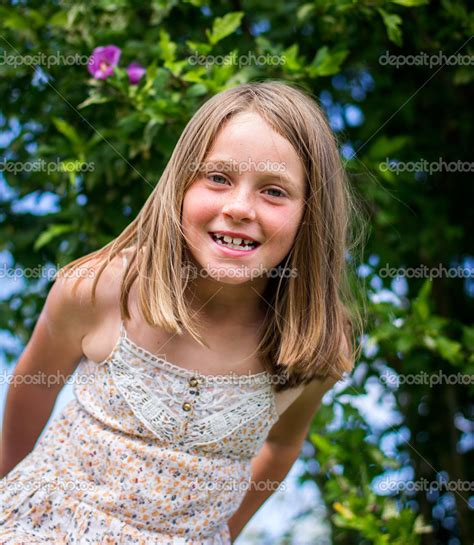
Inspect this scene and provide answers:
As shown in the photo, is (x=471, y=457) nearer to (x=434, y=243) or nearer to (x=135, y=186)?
(x=434, y=243)

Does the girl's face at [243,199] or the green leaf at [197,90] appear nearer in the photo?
the girl's face at [243,199]

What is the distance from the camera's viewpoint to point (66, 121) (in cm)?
222

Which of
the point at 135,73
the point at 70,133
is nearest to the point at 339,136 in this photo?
the point at 135,73

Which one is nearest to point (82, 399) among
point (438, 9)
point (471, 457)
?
point (438, 9)

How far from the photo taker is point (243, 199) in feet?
4.69

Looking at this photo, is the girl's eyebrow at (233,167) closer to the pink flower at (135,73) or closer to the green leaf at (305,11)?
the pink flower at (135,73)

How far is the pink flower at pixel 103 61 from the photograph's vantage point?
76.4 inches

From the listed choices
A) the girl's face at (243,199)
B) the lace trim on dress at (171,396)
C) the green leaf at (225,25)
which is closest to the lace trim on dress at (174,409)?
the lace trim on dress at (171,396)

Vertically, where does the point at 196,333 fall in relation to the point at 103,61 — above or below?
below

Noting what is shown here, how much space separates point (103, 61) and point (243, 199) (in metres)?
0.71

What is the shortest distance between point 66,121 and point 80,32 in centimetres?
23

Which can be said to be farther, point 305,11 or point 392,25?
point 305,11

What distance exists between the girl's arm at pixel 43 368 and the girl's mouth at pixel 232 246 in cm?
28

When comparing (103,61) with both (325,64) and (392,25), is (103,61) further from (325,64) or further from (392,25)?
(392,25)
